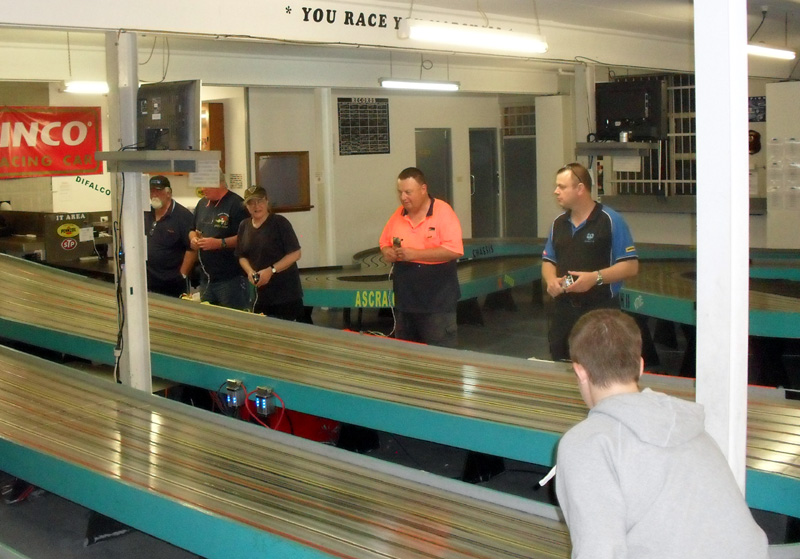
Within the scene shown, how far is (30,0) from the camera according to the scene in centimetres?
408

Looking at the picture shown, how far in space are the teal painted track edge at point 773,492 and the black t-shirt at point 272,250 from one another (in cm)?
384

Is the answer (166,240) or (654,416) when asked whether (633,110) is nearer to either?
(166,240)

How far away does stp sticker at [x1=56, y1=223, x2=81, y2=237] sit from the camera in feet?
26.5

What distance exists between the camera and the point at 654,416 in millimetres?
1656

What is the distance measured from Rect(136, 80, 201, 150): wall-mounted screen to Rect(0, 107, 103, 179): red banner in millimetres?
6389

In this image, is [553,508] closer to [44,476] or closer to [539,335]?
[44,476]

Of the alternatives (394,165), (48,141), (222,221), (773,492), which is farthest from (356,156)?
(773,492)

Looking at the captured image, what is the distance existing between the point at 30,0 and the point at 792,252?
6997 mm

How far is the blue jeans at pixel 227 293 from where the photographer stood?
637 cm

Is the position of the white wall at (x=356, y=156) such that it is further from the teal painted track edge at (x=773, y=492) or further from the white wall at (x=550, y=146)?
the teal painted track edge at (x=773, y=492)

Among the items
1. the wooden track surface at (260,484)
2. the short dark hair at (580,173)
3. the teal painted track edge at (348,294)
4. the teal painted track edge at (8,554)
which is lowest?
the teal painted track edge at (8,554)

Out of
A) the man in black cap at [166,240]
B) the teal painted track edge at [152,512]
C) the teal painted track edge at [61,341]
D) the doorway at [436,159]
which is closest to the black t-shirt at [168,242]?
the man in black cap at [166,240]

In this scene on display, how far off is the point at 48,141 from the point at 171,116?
6.75 metres

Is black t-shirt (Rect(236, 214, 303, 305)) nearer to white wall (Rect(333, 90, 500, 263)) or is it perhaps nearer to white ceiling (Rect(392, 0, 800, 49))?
white ceiling (Rect(392, 0, 800, 49))
